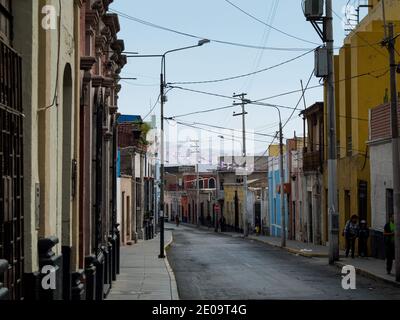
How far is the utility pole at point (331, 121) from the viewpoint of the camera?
2398 centimetres

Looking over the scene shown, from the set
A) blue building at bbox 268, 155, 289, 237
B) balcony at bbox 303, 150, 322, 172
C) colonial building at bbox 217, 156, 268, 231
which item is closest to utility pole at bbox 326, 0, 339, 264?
balcony at bbox 303, 150, 322, 172

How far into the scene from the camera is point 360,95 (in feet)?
99.5

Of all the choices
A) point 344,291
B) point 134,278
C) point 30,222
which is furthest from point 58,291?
point 134,278

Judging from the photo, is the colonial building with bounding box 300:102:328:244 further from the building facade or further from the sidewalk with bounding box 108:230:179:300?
the sidewalk with bounding box 108:230:179:300

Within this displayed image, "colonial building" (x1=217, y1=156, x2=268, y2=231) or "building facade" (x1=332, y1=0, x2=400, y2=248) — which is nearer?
"building facade" (x1=332, y1=0, x2=400, y2=248)

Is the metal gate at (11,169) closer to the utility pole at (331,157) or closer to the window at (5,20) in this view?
the window at (5,20)

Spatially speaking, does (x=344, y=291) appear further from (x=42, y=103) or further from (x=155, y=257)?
(x=155, y=257)

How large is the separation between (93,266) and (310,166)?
28107 millimetres

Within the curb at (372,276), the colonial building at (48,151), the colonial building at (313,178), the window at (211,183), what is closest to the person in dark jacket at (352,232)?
the curb at (372,276)

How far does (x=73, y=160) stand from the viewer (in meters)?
10.4

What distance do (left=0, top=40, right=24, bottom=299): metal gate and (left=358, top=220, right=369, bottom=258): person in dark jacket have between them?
2049 cm

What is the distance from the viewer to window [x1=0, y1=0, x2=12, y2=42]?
6992 millimetres

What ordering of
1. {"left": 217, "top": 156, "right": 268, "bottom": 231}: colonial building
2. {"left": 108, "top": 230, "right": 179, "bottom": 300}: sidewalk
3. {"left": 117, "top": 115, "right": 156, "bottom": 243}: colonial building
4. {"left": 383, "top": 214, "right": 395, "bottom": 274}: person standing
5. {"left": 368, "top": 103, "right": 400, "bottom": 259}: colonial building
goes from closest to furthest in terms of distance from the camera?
{"left": 108, "top": 230, "right": 179, "bottom": 300}: sidewalk < {"left": 383, "top": 214, "right": 395, "bottom": 274}: person standing < {"left": 368, "top": 103, "right": 400, "bottom": 259}: colonial building < {"left": 117, "top": 115, "right": 156, "bottom": 243}: colonial building < {"left": 217, "top": 156, "right": 268, "bottom": 231}: colonial building

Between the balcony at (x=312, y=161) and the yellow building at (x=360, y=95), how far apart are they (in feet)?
17.9
